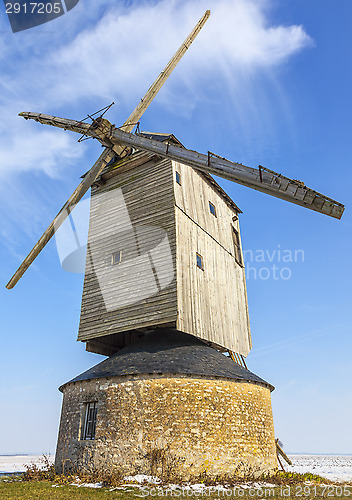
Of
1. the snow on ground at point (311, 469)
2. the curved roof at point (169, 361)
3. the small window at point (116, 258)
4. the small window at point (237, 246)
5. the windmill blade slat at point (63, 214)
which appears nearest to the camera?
the snow on ground at point (311, 469)

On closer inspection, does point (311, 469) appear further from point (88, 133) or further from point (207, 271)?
point (88, 133)

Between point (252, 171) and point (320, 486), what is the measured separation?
1172cm

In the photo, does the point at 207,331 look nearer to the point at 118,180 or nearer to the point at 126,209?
the point at 126,209

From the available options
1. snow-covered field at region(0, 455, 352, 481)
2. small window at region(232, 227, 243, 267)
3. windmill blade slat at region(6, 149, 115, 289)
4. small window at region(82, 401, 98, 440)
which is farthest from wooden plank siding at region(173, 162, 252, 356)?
snow-covered field at region(0, 455, 352, 481)

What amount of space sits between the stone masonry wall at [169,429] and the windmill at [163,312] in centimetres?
4

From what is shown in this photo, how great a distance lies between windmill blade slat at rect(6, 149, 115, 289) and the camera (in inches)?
778

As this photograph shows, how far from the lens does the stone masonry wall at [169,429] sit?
12.7 m

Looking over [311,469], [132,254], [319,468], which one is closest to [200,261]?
[132,254]

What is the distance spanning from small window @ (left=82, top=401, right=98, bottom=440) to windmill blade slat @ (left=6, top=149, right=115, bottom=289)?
871cm

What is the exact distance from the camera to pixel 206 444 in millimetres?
12938

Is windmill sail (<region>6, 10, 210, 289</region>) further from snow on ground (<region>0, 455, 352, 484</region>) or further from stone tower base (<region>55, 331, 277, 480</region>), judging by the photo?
snow on ground (<region>0, 455, 352, 484</region>)

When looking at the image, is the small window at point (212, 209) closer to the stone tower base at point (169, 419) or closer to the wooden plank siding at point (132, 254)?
the wooden plank siding at point (132, 254)

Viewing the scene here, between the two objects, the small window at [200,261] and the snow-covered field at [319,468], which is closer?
the small window at [200,261]

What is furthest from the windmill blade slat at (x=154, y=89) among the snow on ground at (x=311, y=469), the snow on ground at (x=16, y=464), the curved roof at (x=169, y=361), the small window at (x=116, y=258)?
the snow on ground at (x=16, y=464)
